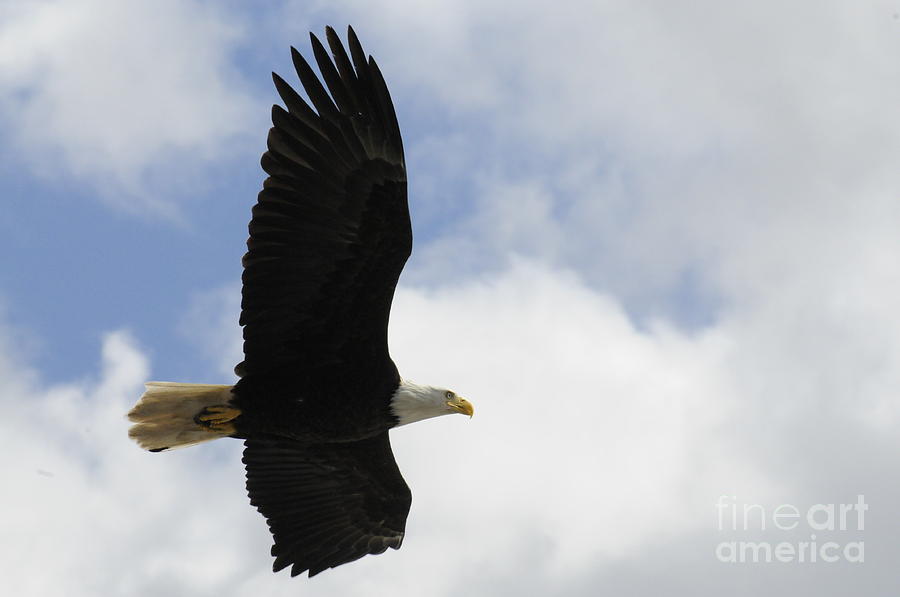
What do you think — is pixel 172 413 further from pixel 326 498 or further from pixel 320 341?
pixel 326 498

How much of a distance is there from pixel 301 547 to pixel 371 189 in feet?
12.3

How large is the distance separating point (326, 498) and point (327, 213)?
10.6ft

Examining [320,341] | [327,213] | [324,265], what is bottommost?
[320,341]

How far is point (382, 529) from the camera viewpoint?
40.4 ft

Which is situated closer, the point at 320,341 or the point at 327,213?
the point at 327,213

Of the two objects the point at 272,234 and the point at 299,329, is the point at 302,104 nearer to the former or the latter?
the point at 272,234

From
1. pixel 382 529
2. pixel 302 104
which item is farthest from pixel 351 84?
pixel 382 529

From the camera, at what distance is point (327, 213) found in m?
10.2

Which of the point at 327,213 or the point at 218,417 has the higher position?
the point at 327,213

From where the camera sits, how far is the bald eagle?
10039mm

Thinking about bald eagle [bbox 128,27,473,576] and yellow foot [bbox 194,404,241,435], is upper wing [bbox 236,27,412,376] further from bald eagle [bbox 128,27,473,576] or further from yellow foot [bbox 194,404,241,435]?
yellow foot [bbox 194,404,241,435]

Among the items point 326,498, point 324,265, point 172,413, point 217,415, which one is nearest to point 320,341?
point 324,265

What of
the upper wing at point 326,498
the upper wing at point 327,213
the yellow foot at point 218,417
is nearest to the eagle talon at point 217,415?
the yellow foot at point 218,417

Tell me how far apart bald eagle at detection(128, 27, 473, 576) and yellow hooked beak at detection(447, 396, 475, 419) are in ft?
0.04
